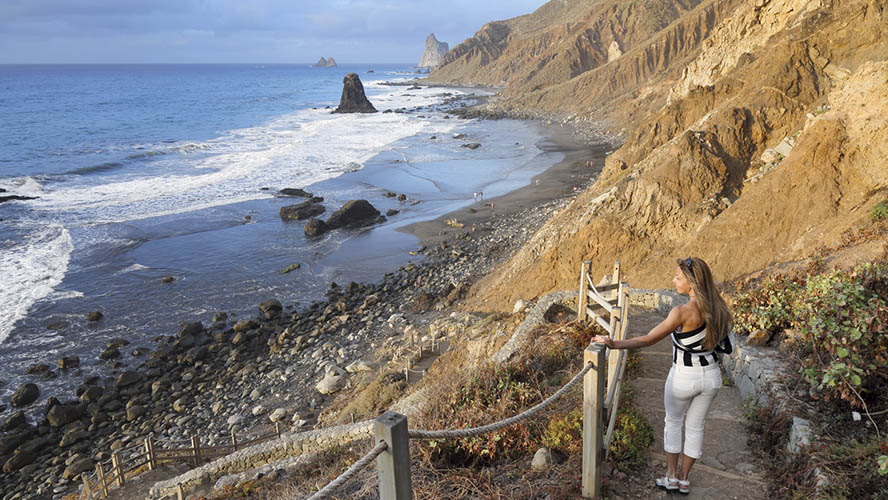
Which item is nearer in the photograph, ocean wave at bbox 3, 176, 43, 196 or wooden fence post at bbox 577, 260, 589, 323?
wooden fence post at bbox 577, 260, 589, 323

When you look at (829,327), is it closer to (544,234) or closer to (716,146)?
(716,146)

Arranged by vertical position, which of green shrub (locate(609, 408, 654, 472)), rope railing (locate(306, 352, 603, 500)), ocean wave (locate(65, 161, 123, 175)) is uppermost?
ocean wave (locate(65, 161, 123, 175))

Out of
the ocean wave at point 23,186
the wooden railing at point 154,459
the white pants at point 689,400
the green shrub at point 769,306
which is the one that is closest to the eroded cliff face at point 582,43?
the ocean wave at point 23,186

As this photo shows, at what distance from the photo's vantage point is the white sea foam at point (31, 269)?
1921 cm

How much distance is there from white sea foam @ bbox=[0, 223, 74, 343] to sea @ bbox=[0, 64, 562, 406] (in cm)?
8

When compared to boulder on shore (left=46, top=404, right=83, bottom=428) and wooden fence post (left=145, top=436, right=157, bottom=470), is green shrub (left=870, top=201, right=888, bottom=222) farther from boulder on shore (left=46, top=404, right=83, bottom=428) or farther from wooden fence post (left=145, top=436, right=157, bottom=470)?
boulder on shore (left=46, top=404, right=83, bottom=428)

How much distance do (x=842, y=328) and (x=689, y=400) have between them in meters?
→ 2.13

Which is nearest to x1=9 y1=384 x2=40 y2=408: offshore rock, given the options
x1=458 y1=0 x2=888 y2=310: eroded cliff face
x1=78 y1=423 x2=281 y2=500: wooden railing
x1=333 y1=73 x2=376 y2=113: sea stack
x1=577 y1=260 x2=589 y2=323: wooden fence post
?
x1=78 y1=423 x2=281 y2=500: wooden railing

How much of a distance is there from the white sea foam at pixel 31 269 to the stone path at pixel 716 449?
20206 millimetres

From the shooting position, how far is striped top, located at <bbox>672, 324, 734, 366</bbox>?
154 inches

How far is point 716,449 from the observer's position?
16.7 ft

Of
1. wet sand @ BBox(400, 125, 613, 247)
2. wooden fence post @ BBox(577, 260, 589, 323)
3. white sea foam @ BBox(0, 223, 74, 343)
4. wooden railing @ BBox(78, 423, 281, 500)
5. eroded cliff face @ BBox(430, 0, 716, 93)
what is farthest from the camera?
eroded cliff face @ BBox(430, 0, 716, 93)

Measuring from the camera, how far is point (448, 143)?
51062 mm

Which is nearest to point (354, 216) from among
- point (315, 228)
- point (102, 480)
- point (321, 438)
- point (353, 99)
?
point (315, 228)
